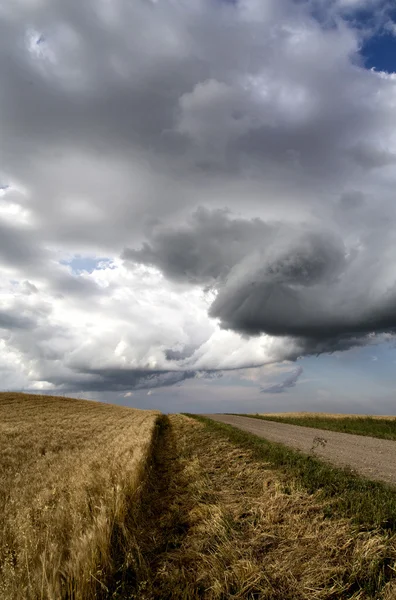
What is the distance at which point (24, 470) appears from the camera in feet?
43.9

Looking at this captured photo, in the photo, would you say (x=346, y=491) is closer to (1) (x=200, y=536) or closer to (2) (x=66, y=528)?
(1) (x=200, y=536)

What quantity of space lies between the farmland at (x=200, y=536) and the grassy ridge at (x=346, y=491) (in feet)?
0.11

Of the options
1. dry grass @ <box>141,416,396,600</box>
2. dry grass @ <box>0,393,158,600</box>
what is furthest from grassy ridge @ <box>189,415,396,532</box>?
dry grass @ <box>0,393,158,600</box>

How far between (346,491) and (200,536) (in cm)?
373

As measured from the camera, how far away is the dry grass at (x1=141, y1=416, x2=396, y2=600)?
5137 millimetres

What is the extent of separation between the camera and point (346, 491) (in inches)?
345

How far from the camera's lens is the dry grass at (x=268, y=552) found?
16.9 feet

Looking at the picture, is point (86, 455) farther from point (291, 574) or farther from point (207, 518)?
point (291, 574)

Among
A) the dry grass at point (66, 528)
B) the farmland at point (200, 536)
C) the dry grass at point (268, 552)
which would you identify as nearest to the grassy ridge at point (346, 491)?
the farmland at point (200, 536)

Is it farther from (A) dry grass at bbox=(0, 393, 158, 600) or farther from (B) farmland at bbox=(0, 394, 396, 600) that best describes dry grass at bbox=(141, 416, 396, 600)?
(A) dry grass at bbox=(0, 393, 158, 600)

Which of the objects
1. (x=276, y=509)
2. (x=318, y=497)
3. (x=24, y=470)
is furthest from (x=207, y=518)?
(x=24, y=470)

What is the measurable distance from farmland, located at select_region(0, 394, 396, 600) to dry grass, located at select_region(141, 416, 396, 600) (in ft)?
0.07

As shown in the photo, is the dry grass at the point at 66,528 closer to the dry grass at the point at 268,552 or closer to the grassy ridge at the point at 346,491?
the dry grass at the point at 268,552

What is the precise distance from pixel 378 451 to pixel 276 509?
1237 cm
